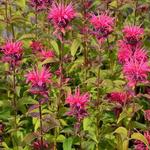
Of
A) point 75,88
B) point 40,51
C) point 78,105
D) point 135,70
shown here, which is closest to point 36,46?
point 40,51

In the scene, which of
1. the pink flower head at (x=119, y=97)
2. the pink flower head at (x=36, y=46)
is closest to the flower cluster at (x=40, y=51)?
the pink flower head at (x=36, y=46)

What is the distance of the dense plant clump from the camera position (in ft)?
10.5

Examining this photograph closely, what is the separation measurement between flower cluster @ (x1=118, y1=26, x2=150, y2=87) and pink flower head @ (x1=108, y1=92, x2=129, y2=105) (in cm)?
23

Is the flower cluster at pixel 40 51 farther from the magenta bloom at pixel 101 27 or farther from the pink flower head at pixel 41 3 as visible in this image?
the magenta bloom at pixel 101 27

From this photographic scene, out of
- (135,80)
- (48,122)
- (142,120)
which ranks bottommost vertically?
(142,120)

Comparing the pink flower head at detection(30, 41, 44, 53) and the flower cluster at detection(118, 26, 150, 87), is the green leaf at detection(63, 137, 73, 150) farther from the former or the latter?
the pink flower head at detection(30, 41, 44, 53)

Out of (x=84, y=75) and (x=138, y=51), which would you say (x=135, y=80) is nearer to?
(x=138, y=51)

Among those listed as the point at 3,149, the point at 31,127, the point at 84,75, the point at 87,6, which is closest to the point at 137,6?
the point at 87,6

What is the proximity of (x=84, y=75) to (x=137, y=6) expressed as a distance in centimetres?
96

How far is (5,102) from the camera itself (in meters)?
3.58

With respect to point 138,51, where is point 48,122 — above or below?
below

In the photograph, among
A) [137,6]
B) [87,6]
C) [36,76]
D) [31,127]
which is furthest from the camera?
[137,6]

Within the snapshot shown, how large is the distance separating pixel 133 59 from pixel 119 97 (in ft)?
1.31

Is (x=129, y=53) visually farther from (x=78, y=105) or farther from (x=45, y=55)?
(x=45, y=55)
